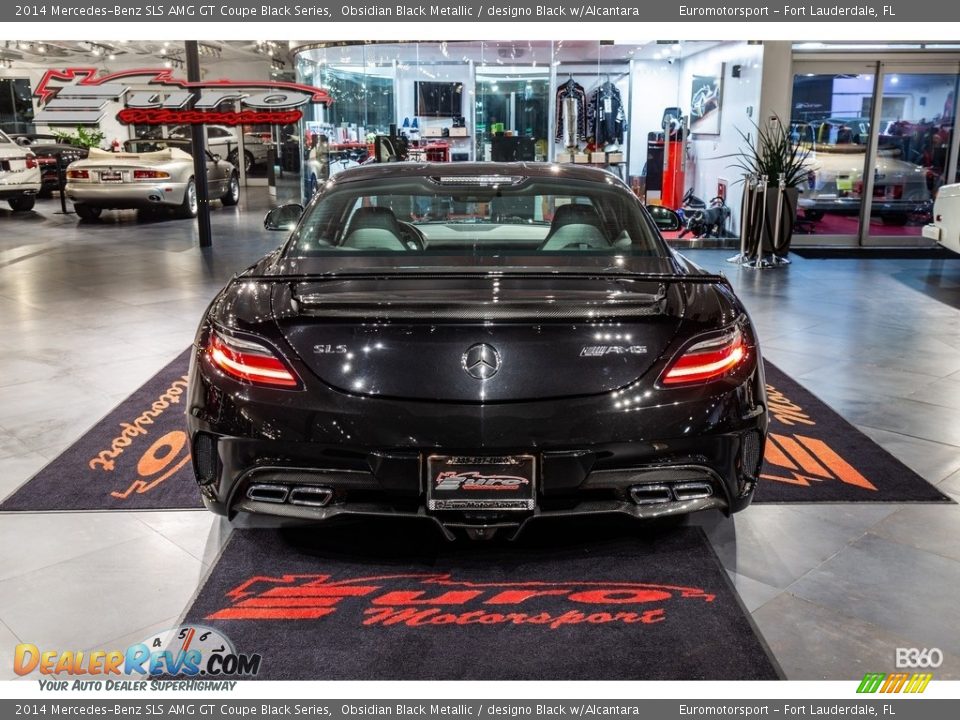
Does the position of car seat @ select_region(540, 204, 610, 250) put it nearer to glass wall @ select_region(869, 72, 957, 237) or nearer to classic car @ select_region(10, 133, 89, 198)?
glass wall @ select_region(869, 72, 957, 237)

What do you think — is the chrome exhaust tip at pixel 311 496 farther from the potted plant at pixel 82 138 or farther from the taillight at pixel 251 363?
the potted plant at pixel 82 138

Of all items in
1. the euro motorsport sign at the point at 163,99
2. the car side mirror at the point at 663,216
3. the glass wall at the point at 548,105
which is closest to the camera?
the car side mirror at the point at 663,216

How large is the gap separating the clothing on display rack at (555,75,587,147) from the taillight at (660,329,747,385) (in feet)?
33.8

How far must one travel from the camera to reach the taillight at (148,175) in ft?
43.4

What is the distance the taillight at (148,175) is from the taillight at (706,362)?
12431 millimetres

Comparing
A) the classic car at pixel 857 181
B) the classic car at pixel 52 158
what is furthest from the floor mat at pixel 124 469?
the classic car at pixel 52 158

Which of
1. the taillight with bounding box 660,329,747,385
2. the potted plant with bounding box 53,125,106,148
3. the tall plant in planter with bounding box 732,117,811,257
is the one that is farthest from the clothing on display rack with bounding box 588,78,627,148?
the potted plant with bounding box 53,125,106,148

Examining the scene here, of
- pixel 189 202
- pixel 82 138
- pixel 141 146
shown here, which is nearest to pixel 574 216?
pixel 189 202

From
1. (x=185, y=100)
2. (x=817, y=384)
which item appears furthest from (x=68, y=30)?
(x=817, y=384)

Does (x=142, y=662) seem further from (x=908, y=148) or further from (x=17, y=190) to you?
(x=17, y=190)

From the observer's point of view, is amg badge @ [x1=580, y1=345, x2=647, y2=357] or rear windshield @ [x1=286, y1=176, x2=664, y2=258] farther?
rear windshield @ [x1=286, y1=176, x2=664, y2=258]

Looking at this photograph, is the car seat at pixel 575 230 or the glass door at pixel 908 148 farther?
the glass door at pixel 908 148

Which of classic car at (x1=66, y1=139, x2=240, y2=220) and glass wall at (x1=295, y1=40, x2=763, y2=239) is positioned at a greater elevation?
glass wall at (x1=295, y1=40, x2=763, y2=239)

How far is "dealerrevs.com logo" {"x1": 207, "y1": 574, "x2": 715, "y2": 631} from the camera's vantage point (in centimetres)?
256
